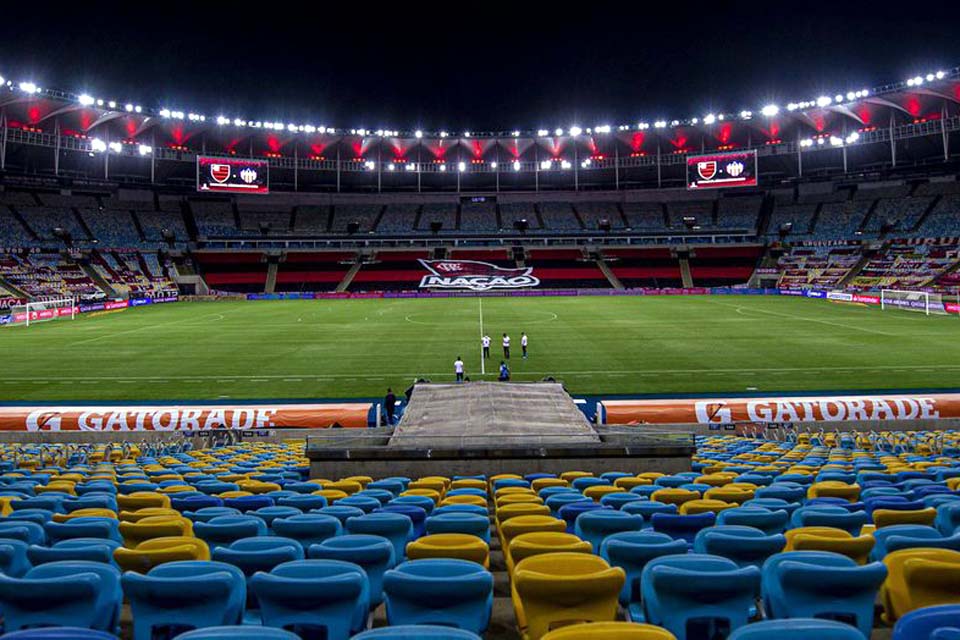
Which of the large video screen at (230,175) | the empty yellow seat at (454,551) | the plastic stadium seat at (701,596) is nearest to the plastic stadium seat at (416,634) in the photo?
the plastic stadium seat at (701,596)

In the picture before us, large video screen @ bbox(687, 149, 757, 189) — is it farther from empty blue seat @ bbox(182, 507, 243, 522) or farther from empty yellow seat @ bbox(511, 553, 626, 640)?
empty yellow seat @ bbox(511, 553, 626, 640)

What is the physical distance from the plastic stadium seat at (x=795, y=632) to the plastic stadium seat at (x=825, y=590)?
99cm

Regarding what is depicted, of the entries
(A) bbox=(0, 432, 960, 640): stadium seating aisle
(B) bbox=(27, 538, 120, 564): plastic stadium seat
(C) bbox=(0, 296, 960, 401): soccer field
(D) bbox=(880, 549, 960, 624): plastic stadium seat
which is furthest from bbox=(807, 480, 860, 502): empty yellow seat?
(C) bbox=(0, 296, 960, 401): soccer field

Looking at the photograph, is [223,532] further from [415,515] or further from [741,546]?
[741,546]

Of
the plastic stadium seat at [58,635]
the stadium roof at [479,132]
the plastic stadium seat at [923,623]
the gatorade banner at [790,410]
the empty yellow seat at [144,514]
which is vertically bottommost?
the gatorade banner at [790,410]

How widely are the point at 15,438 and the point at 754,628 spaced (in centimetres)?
2450

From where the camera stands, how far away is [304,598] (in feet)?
11.4

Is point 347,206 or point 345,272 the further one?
point 347,206

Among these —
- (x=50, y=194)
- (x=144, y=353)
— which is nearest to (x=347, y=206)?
(x=50, y=194)

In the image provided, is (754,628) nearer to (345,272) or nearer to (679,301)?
(679,301)

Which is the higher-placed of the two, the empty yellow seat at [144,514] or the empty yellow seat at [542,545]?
the empty yellow seat at [542,545]

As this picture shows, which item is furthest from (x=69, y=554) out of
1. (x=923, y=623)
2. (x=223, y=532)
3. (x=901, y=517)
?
(x=901, y=517)

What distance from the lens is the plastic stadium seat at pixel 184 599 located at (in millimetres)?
3457

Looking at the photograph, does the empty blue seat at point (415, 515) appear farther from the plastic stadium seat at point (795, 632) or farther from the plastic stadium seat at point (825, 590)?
the plastic stadium seat at point (795, 632)
